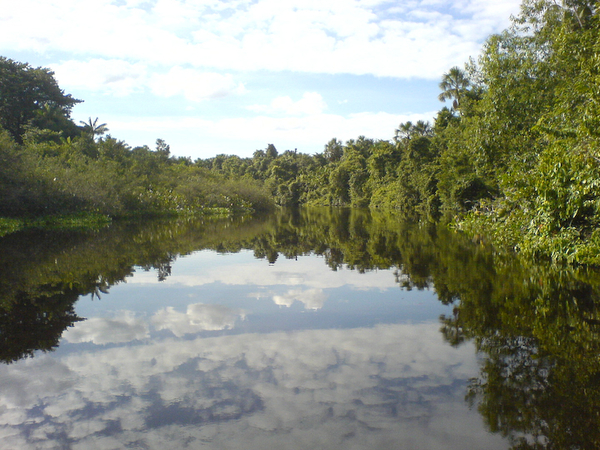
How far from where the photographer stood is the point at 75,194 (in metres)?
30.2

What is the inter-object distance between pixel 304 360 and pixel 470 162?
23.5 meters

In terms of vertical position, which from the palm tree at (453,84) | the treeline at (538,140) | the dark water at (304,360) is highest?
the palm tree at (453,84)

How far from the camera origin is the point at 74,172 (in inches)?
1257

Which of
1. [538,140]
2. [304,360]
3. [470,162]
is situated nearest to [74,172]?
[470,162]

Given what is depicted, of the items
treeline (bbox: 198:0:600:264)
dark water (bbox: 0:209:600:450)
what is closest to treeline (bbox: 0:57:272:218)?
dark water (bbox: 0:209:600:450)

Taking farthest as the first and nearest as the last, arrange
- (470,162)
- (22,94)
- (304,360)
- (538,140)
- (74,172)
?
(22,94)
(74,172)
(470,162)
(538,140)
(304,360)

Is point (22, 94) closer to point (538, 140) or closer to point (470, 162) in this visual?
point (470, 162)

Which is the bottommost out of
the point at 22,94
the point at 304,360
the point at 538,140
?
the point at 304,360

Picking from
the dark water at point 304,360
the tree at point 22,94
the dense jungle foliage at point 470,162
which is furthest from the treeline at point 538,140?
the tree at point 22,94

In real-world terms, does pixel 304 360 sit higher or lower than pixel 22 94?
lower

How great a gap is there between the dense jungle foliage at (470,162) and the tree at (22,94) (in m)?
0.14

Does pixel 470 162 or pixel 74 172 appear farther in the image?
pixel 74 172

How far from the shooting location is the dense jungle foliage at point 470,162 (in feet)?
36.5

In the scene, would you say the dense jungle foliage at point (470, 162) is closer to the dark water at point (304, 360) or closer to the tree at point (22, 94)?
the tree at point (22, 94)
